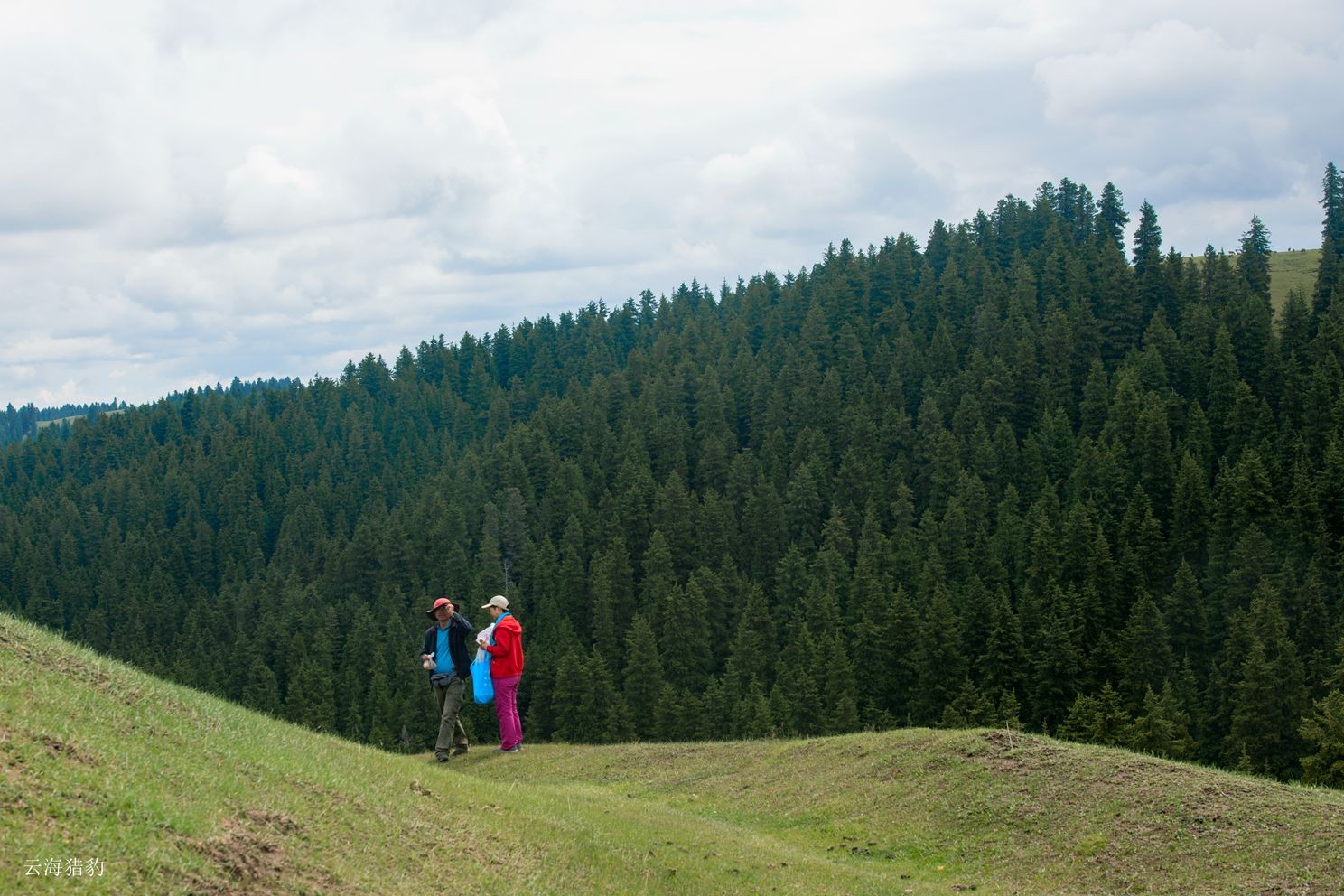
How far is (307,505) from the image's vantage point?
182625 millimetres

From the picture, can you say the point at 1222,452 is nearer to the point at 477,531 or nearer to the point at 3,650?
the point at 477,531

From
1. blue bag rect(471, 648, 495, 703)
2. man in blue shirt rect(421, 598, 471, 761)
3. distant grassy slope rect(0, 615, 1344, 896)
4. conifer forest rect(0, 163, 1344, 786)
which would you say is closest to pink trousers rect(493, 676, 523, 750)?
blue bag rect(471, 648, 495, 703)

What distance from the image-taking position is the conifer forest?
82938 mm

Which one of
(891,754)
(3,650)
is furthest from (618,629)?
(3,650)

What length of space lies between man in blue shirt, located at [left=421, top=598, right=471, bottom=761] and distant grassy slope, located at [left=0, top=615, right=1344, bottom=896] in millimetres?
1031

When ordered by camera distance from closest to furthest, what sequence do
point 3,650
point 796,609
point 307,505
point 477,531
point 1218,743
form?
point 3,650, point 1218,743, point 796,609, point 477,531, point 307,505

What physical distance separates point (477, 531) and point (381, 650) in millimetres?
30210

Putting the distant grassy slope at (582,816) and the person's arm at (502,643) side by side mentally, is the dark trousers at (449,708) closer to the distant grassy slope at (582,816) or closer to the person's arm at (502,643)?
the distant grassy slope at (582,816)

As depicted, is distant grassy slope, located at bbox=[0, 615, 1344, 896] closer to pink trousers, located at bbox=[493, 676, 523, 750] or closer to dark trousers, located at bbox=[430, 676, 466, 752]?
dark trousers, located at bbox=[430, 676, 466, 752]

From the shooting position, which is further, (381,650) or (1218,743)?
(381,650)

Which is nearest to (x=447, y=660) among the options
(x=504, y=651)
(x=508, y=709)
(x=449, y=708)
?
(x=449, y=708)

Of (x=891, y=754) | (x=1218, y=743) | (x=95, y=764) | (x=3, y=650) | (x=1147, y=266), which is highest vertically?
(x=1147, y=266)

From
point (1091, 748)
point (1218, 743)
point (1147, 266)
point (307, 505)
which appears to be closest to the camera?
point (1091, 748)

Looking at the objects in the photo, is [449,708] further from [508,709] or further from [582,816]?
[582,816]
